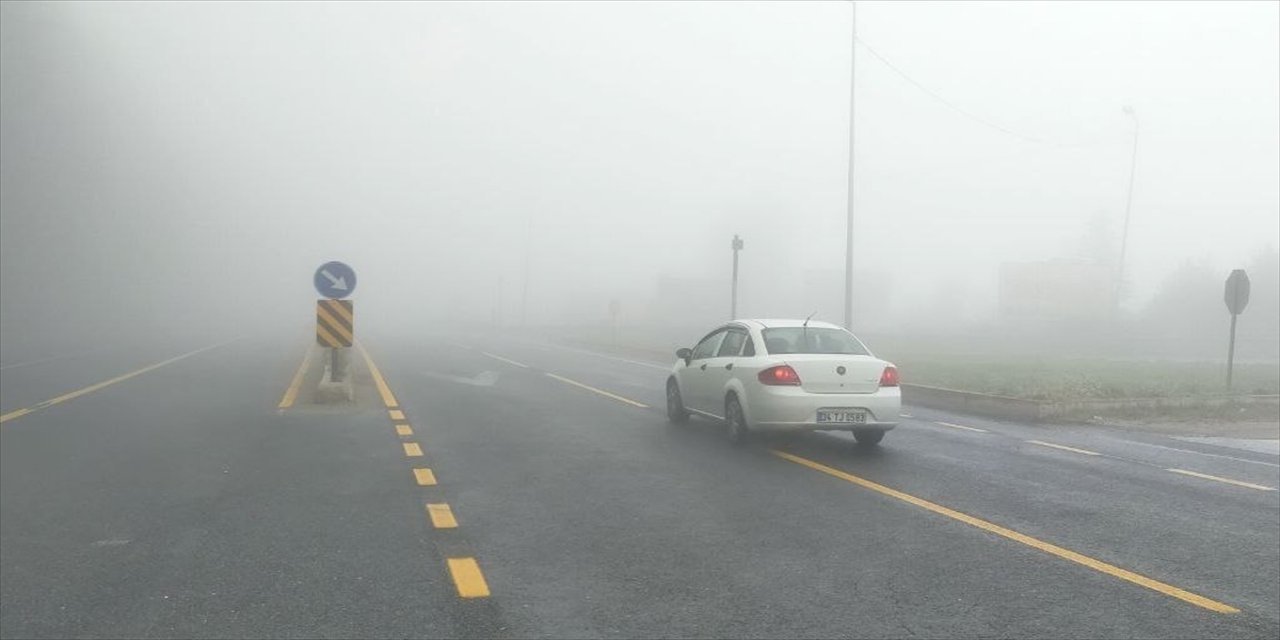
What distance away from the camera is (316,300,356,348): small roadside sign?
16.0 meters

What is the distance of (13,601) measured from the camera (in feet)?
15.8

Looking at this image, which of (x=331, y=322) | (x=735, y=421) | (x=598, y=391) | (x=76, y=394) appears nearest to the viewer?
(x=735, y=421)

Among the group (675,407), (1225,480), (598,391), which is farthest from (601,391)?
(1225,480)

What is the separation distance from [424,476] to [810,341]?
15.3 ft

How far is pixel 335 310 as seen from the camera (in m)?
16.2

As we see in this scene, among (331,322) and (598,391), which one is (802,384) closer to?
(598,391)

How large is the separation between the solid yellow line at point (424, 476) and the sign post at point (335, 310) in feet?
24.2

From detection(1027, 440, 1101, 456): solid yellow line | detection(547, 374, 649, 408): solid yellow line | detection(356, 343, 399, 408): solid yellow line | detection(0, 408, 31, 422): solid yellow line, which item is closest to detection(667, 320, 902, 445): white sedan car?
detection(1027, 440, 1101, 456): solid yellow line

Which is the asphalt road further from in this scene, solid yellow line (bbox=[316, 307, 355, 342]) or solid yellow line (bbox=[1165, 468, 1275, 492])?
solid yellow line (bbox=[316, 307, 355, 342])

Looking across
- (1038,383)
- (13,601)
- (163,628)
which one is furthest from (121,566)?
(1038,383)

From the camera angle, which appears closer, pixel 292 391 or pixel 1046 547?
pixel 1046 547

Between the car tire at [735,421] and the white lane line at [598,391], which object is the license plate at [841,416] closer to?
the car tire at [735,421]

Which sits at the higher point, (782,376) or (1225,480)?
(782,376)

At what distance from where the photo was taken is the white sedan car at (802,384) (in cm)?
980
